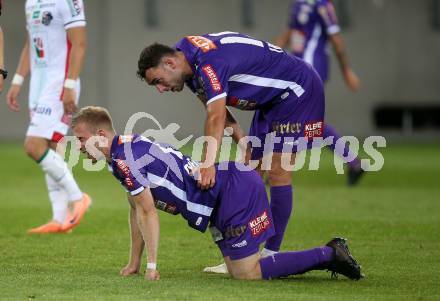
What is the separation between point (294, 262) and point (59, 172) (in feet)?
10.9

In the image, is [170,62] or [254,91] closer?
[170,62]

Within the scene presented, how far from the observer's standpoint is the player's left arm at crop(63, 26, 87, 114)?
8867mm

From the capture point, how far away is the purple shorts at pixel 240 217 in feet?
20.8

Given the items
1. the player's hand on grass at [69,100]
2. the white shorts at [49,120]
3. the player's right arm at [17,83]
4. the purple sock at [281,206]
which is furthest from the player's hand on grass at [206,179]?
the player's right arm at [17,83]

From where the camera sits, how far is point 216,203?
21.0 feet

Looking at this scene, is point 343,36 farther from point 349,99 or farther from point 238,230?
point 238,230

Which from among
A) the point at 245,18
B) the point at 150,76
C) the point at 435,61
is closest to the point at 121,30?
the point at 245,18

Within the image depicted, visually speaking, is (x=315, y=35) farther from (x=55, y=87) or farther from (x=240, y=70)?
(x=240, y=70)

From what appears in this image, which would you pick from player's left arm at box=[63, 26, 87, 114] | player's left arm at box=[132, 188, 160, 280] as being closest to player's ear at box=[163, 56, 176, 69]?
player's left arm at box=[132, 188, 160, 280]

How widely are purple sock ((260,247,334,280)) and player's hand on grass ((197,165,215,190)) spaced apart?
55 cm

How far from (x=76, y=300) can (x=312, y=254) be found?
1458 mm

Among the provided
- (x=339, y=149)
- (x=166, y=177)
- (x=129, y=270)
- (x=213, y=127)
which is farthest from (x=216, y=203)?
(x=339, y=149)

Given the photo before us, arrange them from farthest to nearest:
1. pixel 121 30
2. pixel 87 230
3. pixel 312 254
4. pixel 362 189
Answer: pixel 121 30
pixel 362 189
pixel 87 230
pixel 312 254

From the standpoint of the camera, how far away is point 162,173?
631cm
